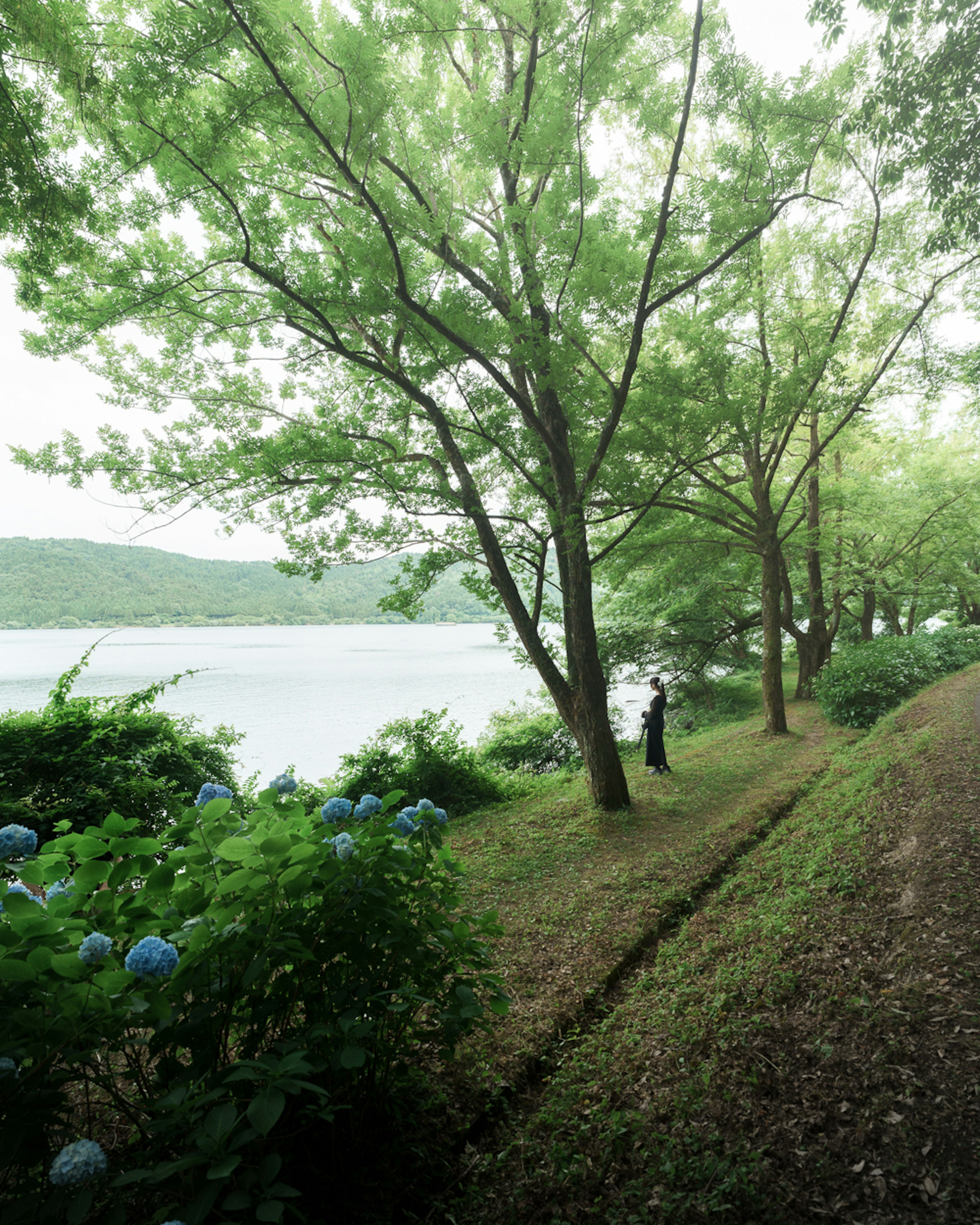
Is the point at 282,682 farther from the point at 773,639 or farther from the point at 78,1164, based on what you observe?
the point at 78,1164

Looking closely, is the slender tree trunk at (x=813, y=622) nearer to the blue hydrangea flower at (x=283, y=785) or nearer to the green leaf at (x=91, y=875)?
the blue hydrangea flower at (x=283, y=785)

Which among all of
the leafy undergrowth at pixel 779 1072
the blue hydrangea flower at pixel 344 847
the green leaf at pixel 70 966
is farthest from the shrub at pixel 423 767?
the green leaf at pixel 70 966

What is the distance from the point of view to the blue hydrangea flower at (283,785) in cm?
203

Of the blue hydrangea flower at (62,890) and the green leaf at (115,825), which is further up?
the green leaf at (115,825)

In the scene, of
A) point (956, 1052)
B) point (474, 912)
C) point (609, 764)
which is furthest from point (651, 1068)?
point (609, 764)

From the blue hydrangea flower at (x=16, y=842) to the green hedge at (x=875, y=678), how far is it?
38.7 ft

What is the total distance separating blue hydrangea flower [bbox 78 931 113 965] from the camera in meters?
1.29

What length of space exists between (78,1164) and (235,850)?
0.64 m

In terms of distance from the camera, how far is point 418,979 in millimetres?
1984

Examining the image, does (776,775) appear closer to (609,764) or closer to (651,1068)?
(609,764)

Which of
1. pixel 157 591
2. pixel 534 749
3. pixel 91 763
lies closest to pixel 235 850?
pixel 91 763

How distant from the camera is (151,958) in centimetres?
131

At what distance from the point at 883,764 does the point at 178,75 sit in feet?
29.8

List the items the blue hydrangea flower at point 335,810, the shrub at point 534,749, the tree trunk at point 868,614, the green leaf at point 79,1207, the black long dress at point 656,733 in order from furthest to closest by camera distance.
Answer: the tree trunk at point 868,614
the shrub at point 534,749
the black long dress at point 656,733
the blue hydrangea flower at point 335,810
the green leaf at point 79,1207
